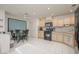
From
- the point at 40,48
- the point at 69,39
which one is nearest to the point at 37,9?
the point at 40,48

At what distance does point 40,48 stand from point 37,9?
725 mm

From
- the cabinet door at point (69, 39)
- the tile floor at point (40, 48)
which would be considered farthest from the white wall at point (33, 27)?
the cabinet door at point (69, 39)

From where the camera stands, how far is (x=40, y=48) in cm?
181

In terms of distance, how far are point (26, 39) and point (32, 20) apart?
0.39m

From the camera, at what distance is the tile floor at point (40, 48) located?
1.74 meters

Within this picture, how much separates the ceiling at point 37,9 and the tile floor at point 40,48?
0.51 metres

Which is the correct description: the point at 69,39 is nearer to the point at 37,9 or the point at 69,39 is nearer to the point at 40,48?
the point at 40,48

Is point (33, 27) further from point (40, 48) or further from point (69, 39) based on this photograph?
point (69, 39)

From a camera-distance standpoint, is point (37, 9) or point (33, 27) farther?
point (33, 27)

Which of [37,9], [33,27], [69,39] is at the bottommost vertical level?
[69,39]

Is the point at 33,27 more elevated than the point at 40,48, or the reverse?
the point at 33,27

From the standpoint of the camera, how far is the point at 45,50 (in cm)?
178
